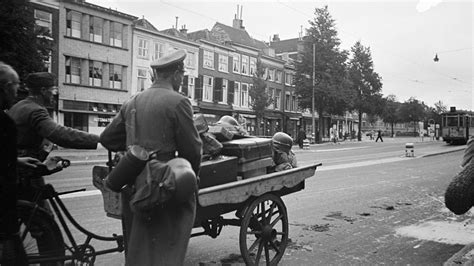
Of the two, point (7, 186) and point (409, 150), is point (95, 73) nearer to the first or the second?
point (409, 150)

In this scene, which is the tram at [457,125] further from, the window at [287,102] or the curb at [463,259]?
the curb at [463,259]

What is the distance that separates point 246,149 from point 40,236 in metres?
2.10

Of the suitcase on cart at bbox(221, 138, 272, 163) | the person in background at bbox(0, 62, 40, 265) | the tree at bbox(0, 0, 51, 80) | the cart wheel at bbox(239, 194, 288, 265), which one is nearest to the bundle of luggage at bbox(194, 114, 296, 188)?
the suitcase on cart at bbox(221, 138, 272, 163)

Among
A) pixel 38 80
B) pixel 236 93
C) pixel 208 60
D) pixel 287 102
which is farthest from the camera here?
pixel 287 102

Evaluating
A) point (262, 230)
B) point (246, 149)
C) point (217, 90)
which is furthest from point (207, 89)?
point (262, 230)

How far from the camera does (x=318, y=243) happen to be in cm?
582

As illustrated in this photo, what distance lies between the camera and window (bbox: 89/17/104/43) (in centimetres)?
3120

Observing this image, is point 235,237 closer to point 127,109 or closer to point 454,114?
point 127,109

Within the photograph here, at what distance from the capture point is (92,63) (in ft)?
102

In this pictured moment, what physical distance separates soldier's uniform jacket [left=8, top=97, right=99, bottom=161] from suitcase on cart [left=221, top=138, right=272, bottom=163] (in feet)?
4.60

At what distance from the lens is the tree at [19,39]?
749 inches

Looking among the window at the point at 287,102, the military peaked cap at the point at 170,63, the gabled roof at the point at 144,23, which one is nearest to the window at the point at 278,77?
the window at the point at 287,102

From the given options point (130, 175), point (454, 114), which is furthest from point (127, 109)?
point (454, 114)

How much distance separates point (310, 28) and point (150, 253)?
49.4 m
